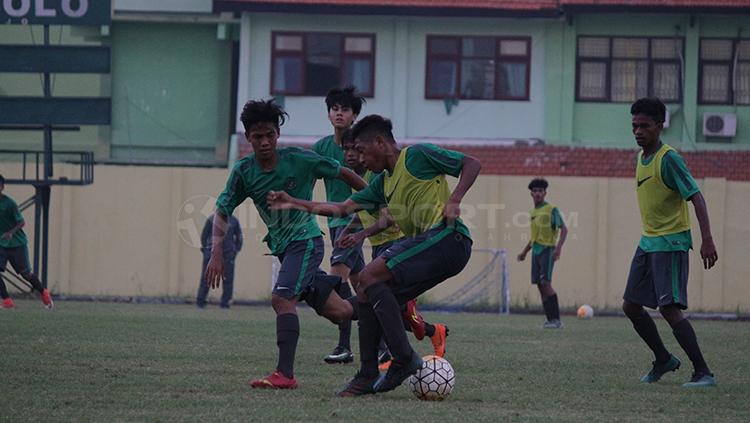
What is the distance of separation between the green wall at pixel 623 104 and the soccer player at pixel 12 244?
51.8 feet

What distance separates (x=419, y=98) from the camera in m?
33.5

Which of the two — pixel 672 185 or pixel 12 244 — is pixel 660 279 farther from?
pixel 12 244

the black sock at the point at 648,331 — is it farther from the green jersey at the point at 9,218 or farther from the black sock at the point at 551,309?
the green jersey at the point at 9,218

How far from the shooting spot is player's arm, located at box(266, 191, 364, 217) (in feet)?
28.2

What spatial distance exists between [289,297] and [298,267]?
0.23 meters

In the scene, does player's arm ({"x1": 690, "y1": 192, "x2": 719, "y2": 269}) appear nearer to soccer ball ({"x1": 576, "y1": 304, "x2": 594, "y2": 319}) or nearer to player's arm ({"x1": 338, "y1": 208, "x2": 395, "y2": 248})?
player's arm ({"x1": 338, "y1": 208, "x2": 395, "y2": 248})

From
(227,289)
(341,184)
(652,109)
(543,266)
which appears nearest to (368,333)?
(652,109)

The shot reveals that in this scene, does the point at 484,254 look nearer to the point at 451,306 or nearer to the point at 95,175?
the point at 451,306

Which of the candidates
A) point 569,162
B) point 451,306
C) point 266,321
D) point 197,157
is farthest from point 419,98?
point 266,321

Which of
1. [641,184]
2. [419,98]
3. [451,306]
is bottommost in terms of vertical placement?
[451,306]

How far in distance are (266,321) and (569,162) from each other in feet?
48.7

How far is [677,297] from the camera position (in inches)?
398

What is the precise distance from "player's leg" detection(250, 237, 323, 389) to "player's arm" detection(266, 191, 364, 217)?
0.62 meters

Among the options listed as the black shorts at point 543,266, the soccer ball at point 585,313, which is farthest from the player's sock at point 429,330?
the soccer ball at point 585,313
